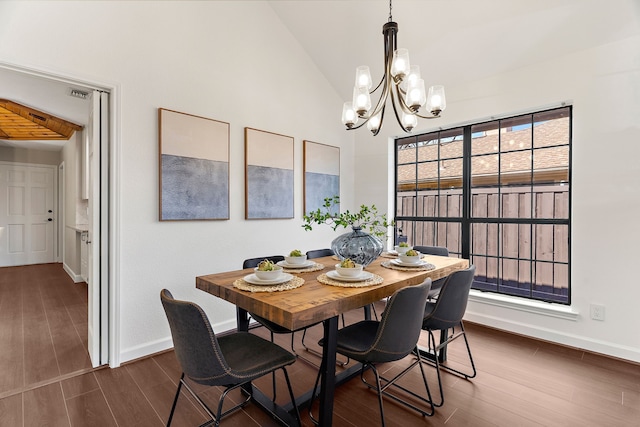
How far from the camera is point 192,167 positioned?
279 centimetres

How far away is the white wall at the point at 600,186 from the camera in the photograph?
2.47m

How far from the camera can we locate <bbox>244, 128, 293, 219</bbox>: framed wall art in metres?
3.23

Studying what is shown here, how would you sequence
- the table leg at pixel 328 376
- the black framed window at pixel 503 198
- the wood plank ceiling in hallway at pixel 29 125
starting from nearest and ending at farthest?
the table leg at pixel 328 376 → the black framed window at pixel 503 198 → the wood plank ceiling in hallway at pixel 29 125

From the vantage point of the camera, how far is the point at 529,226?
317cm

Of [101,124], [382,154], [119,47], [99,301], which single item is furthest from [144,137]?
[382,154]

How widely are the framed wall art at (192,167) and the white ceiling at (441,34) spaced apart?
0.81m

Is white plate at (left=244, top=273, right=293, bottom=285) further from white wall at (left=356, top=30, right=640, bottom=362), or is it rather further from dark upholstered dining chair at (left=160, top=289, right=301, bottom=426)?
white wall at (left=356, top=30, right=640, bottom=362)

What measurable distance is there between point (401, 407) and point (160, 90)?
9.83ft

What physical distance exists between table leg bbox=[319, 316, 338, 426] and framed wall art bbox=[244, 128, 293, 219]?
1.96 meters

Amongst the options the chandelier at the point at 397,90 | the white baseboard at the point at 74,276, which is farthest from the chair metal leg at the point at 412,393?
the white baseboard at the point at 74,276

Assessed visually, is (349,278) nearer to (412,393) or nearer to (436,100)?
(412,393)

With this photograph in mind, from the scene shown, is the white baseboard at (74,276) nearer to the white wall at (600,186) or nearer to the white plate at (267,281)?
the white plate at (267,281)

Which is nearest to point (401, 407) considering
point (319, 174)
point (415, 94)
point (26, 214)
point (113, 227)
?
point (415, 94)

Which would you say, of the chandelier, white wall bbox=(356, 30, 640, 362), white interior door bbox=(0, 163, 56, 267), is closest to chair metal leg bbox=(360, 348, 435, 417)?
the chandelier
